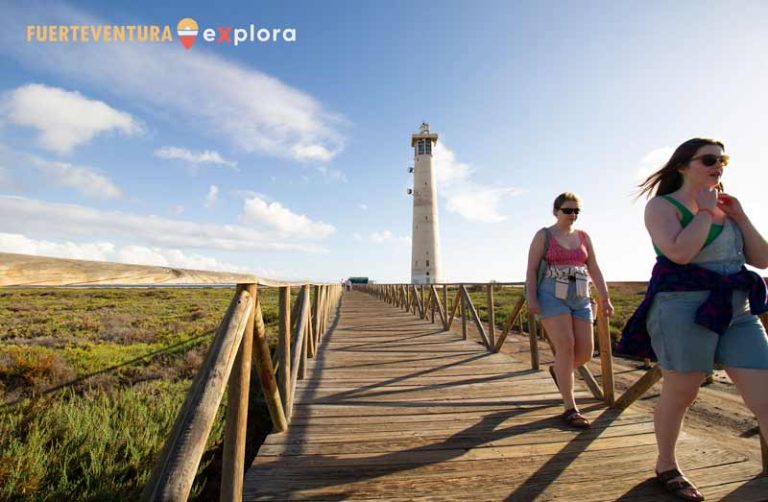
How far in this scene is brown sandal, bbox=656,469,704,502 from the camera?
191 centimetres

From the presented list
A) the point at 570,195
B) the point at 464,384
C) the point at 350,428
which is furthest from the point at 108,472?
the point at 570,195

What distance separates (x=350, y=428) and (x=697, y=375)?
224 cm

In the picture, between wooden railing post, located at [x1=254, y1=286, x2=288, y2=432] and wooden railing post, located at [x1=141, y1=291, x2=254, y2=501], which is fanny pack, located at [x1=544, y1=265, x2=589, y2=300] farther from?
wooden railing post, located at [x1=141, y1=291, x2=254, y2=501]

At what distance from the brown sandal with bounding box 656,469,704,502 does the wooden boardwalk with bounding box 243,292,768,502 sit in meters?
0.05

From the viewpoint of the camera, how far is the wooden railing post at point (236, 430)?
5.45ft

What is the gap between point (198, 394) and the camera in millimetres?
1251

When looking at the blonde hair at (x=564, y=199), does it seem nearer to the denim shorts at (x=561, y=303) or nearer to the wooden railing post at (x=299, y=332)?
the denim shorts at (x=561, y=303)

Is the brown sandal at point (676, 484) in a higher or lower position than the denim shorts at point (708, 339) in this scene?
lower

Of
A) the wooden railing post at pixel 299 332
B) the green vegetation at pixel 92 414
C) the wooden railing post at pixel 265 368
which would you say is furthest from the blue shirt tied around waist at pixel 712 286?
the wooden railing post at pixel 299 332

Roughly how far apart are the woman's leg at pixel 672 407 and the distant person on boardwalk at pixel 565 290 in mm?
859

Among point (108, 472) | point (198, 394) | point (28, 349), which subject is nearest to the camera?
point (198, 394)

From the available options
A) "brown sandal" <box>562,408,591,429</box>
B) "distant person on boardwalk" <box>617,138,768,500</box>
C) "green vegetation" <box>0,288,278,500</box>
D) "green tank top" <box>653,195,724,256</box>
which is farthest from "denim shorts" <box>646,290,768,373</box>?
"green vegetation" <box>0,288,278,500</box>

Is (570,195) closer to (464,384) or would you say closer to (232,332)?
(464,384)

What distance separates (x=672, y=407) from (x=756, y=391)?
14.3 inches
